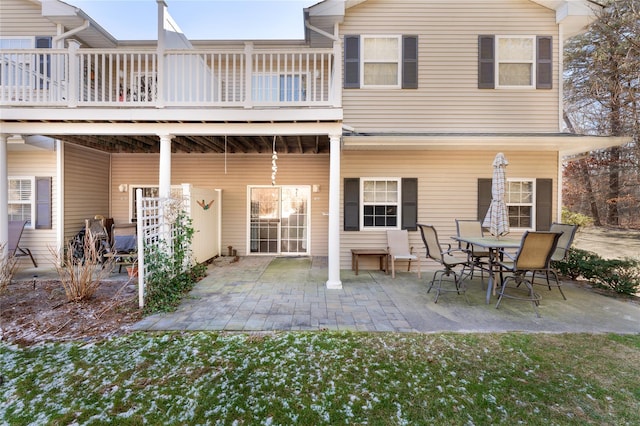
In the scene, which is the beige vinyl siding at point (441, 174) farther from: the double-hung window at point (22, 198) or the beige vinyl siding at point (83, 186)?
the double-hung window at point (22, 198)

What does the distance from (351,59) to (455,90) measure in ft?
8.12

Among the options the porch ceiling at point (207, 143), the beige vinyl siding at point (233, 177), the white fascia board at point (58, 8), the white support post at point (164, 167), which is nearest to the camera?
the white support post at point (164, 167)

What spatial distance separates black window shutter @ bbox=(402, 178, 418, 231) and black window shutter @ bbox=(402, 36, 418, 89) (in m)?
2.17

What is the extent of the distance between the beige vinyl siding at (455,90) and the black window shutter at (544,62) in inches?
5.8

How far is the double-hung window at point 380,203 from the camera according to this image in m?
6.85

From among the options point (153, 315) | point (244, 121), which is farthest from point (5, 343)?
point (244, 121)

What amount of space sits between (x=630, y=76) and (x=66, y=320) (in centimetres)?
1584

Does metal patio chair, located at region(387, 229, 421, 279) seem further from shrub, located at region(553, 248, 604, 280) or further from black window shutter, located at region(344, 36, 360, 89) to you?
black window shutter, located at region(344, 36, 360, 89)

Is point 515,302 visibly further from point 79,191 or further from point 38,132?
point 79,191

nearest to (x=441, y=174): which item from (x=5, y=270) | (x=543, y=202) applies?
(x=543, y=202)

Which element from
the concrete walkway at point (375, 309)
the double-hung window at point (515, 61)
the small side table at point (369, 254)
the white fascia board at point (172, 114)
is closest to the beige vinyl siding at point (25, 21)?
the white fascia board at point (172, 114)

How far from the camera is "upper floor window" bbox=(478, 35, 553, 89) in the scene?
6629 mm

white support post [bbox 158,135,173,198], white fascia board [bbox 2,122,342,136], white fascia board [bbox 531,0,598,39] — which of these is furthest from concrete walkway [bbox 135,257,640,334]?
white fascia board [bbox 531,0,598,39]

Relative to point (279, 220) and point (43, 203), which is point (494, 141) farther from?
point (43, 203)
